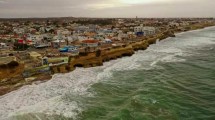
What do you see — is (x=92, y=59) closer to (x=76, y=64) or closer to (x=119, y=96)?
(x=76, y=64)

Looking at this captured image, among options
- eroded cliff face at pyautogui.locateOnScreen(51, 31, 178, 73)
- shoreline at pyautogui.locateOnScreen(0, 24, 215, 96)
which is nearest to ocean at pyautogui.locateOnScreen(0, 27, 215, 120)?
shoreline at pyautogui.locateOnScreen(0, 24, 215, 96)

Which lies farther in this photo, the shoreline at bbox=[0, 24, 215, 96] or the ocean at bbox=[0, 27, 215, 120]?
the shoreline at bbox=[0, 24, 215, 96]

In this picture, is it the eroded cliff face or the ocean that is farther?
the eroded cliff face

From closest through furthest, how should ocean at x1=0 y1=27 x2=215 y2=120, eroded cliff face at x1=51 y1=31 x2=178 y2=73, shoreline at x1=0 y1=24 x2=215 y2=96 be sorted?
ocean at x1=0 y1=27 x2=215 y2=120
shoreline at x1=0 y1=24 x2=215 y2=96
eroded cliff face at x1=51 y1=31 x2=178 y2=73

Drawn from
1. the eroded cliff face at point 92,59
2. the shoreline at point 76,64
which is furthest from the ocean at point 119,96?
the eroded cliff face at point 92,59

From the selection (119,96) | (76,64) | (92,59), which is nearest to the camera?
(119,96)

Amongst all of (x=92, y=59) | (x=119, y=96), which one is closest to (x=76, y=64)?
(x=92, y=59)

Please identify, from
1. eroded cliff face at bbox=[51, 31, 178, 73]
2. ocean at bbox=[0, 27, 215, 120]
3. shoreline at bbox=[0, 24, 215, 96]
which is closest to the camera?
ocean at bbox=[0, 27, 215, 120]

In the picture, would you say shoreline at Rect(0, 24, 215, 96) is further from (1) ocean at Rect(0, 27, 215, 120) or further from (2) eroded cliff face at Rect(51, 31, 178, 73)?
(1) ocean at Rect(0, 27, 215, 120)

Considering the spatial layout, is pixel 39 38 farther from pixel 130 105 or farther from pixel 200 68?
pixel 130 105
